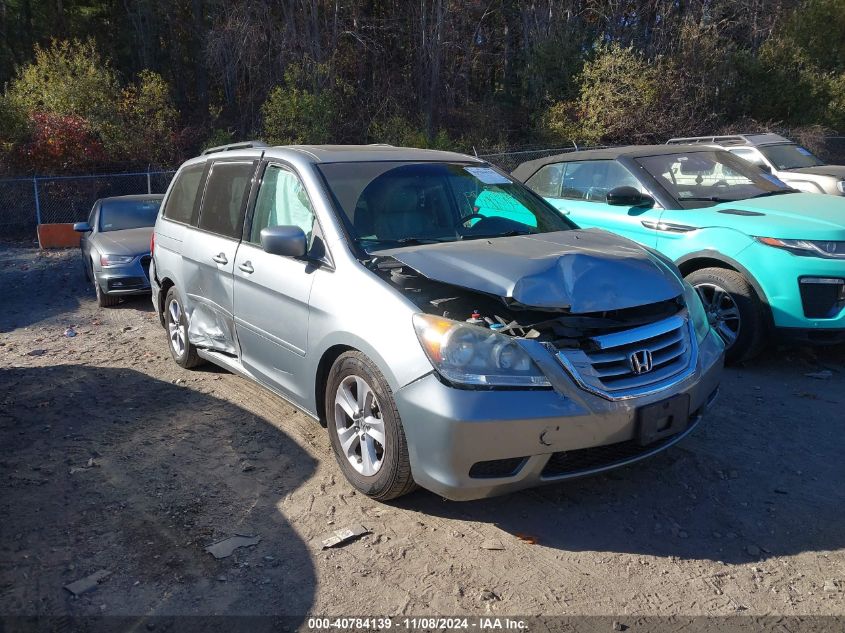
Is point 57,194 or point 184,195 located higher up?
point 184,195

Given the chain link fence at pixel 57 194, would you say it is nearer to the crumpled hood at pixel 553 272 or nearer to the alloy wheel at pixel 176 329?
the alloy wheel at pixel 176 329

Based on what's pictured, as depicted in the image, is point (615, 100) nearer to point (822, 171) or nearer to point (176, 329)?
point (822, 171)

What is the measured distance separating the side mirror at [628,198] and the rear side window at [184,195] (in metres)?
3.59

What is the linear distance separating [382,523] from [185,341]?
314 cm

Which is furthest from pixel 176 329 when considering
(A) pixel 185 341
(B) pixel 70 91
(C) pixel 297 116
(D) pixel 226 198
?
(B) pixel 70 91

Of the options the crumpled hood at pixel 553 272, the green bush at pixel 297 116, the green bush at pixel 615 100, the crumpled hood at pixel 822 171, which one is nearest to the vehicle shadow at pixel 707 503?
the crumpled hood at pixel 553 272

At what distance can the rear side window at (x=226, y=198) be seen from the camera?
5059mm

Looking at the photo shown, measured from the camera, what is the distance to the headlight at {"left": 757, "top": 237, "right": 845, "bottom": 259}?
5.49 meters

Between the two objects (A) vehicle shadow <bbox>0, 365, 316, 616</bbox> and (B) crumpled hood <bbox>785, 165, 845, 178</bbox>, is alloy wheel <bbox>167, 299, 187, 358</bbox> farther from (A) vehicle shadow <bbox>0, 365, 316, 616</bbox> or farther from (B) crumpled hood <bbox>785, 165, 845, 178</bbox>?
(B) crumpled hood <bbox>785, 165, 845, 178</bbox>

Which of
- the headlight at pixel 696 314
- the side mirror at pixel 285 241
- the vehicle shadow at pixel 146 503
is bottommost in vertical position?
the vehicle shadow at pixel 146 503

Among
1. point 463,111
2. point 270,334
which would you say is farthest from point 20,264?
point 463,111

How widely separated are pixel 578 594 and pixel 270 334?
2436 millimetres

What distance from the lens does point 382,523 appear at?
3639 millimetres

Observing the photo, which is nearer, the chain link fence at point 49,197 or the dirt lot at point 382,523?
the dirt lot at point 382,523
